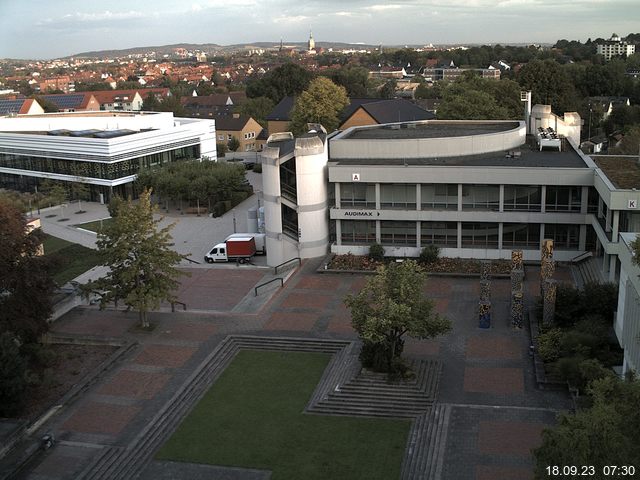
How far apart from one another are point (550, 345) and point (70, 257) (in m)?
28.9

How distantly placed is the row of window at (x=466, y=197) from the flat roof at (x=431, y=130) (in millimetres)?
5056

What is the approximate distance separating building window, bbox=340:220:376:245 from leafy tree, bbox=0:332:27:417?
19417 millimetres

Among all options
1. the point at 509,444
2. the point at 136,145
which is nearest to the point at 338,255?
the point at 509,444

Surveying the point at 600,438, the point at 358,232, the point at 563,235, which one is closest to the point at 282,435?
the point at 600,438

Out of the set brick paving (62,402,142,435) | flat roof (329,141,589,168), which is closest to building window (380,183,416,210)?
flat roof (329,141,589,168)

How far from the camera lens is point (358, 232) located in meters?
37.9

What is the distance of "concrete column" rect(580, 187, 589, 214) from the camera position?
34344mm

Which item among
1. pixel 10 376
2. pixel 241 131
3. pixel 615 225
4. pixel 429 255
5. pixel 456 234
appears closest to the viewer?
pixel 10 376

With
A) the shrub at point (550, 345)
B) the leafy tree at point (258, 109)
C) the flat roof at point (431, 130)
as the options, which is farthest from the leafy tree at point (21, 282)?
the leafy tree at point (258, 109)

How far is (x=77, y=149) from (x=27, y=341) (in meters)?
36.8

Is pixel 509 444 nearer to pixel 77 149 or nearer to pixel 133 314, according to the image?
pixel 133 314

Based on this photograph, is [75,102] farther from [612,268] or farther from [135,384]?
[612,268]

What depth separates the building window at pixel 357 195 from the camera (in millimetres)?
37188

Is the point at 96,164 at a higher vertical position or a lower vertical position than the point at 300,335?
higher
